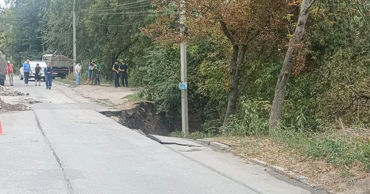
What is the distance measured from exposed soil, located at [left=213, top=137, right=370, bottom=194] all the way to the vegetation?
25cm

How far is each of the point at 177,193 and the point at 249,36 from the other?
10.7m

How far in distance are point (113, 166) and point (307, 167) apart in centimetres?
374

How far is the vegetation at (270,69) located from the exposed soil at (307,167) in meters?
0.25

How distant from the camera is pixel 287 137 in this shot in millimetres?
12789

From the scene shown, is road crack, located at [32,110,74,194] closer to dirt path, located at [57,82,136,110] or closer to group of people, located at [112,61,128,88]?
dirt path, located at [57,82,136,110]

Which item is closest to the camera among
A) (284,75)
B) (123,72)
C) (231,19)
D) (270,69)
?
(284,75)

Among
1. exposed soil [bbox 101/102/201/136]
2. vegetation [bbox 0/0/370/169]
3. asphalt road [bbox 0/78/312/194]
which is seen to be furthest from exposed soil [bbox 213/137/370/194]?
exposed soil [bbox 101/102/201/136]

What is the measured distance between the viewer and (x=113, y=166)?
1030 cm

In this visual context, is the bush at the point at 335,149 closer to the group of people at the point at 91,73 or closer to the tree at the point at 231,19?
the tree at the point at 231,19

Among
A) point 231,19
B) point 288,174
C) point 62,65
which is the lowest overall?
point 288,174

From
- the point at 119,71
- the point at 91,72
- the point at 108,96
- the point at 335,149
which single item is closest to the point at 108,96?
the point at 108,96

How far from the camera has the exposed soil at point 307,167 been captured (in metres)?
8.64

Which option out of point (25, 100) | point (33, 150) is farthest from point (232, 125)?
point (25, 100)

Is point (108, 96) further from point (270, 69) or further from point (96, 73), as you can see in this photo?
point (270, 69)
